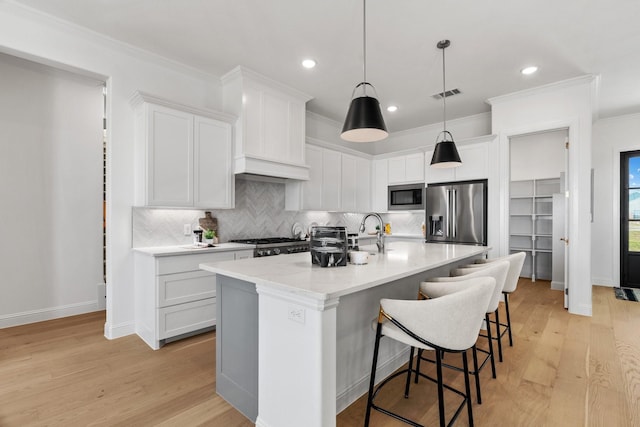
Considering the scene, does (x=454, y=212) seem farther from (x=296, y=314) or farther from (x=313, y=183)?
(x=296, y=314)

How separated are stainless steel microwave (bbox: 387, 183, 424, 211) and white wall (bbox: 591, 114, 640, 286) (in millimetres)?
3008

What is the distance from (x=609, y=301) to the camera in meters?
4.37

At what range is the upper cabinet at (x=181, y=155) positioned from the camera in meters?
3.08

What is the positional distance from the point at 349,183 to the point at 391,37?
108 inches

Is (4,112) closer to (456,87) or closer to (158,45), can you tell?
(158,45)

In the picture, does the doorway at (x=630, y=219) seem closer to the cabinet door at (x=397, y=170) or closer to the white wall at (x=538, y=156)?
the white wall at (x=538, y=156)

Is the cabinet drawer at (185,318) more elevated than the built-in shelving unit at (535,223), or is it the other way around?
the built-in shelving unit at (535,223)

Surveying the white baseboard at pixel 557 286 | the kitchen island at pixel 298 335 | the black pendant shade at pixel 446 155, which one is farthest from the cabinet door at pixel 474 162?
the kitchen island at pixel 298 335

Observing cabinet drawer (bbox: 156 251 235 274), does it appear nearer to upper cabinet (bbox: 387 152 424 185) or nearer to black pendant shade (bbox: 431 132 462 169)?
black pendant shade (bbox: 431 132 462 169)

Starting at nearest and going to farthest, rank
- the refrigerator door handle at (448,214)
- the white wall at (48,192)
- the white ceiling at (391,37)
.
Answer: the white ceiling at (391,37), the white wall at (48,192), the refrigerator door handle at (448,214)

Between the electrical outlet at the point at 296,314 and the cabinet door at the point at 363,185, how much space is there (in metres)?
4.27

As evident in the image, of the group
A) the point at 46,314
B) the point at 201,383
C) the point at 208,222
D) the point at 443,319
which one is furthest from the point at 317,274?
the point at 46,314

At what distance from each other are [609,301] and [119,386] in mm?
5887

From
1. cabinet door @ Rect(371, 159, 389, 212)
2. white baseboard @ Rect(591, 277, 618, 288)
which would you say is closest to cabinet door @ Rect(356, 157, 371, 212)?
cabinet door @ Rect(371, 159, 389, 212)
